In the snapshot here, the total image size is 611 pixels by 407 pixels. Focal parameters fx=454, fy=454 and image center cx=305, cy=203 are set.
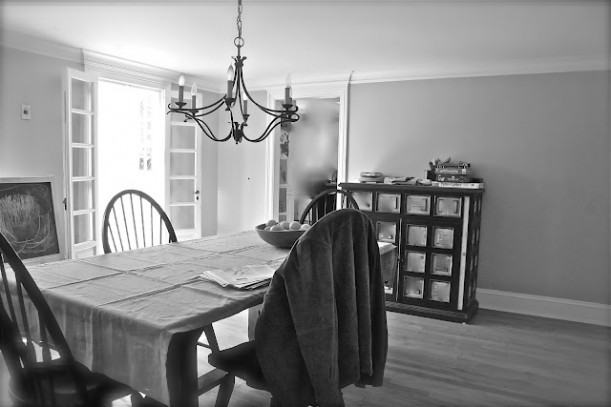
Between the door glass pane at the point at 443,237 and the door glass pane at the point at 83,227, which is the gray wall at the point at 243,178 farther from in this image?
the door glass pane at the point at 443,237

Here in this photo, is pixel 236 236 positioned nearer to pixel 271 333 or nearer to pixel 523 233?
pixel 271 333

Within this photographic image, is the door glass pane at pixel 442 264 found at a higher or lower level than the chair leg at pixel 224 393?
higher

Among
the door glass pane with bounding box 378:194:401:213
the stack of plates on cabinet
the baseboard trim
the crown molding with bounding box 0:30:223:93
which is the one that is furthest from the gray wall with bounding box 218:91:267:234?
the baseboard trim

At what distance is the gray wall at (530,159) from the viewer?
3732mm

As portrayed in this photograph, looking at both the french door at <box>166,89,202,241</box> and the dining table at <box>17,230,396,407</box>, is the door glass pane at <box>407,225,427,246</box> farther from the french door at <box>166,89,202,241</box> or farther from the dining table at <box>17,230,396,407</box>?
the french door at <box>166,89,202,241</box>

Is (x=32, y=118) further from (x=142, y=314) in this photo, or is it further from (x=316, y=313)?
(x=316, y=313)

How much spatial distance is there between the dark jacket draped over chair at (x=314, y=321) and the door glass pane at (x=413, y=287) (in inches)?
94.8

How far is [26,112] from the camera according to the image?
349 cm

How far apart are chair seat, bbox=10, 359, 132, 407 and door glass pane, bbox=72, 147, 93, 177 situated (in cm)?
271

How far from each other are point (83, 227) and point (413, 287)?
297 cm

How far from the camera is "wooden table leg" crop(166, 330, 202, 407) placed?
1.38 m

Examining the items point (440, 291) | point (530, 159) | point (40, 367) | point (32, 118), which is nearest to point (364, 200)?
point (440, 291)

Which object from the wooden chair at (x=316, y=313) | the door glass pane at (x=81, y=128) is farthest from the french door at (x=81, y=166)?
the wooden chair at (x=316, y=313)

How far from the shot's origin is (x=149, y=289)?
174cm
